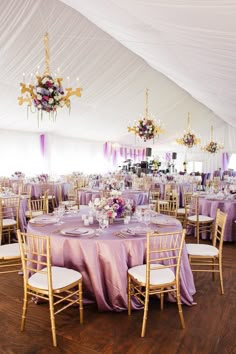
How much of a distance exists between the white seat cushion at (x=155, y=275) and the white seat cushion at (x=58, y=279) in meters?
0.56

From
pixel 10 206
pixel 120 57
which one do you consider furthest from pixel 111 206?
pixel 120 57

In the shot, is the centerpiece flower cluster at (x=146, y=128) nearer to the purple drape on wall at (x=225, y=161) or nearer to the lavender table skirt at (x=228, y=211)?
the lavender table skirt at (x=228, y=211)

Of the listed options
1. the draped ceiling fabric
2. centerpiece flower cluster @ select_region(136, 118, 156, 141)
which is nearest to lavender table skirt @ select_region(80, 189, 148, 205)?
centerpiece flower cluster @ select_region(136, 118, 156, 141)

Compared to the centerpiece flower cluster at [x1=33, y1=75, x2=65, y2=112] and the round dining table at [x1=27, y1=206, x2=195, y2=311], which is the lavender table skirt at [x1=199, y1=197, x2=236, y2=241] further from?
the centerpiece flower cluster at [x1=33, y1=75, x2=65, y2=112]

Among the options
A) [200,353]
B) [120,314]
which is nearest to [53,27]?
[120,314]

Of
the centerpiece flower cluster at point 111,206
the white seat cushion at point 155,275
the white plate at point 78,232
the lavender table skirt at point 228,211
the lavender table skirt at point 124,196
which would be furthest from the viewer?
the lavender table skirt at point 124,196

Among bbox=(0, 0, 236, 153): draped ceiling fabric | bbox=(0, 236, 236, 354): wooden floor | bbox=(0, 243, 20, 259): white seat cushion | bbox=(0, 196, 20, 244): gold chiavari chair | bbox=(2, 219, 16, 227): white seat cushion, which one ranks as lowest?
bbox=(0, 236, 236, 354): wooden floor

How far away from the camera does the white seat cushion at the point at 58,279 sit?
2781 mm

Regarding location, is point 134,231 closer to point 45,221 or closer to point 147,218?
point 147,218

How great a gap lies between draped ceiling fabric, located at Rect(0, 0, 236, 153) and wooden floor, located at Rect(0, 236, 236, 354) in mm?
2834

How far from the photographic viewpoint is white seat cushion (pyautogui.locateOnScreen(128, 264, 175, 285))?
2.89 m

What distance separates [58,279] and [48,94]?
2925 millimetres

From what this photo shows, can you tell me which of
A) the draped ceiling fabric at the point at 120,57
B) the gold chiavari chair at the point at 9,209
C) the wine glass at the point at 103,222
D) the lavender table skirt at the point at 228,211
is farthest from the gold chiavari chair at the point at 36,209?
the lavender table skirt at the point at 228,211

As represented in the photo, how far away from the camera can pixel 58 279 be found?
2865mm
